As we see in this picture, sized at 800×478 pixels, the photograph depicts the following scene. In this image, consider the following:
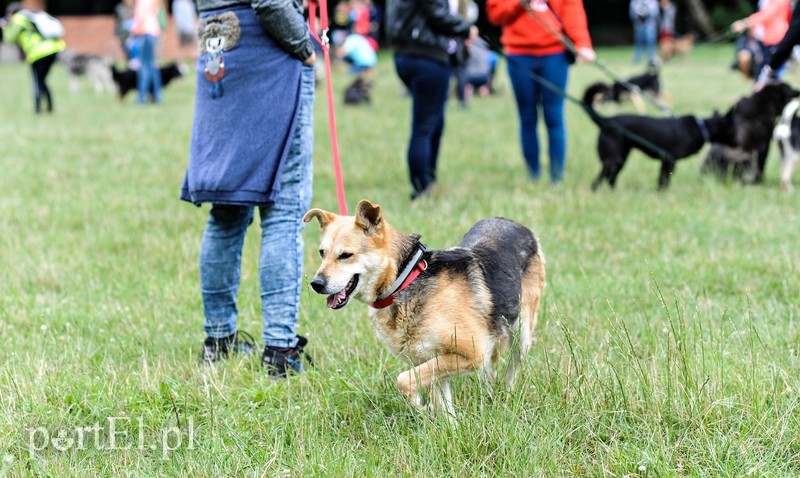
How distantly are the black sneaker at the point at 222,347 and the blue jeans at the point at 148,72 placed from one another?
1328 centimetres

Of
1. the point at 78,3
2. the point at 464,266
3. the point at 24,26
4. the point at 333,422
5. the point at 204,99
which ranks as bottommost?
the point at 333,422

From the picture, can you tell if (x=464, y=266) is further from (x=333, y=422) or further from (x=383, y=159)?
(x=383, y=159)

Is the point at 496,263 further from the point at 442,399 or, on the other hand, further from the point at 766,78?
the point at 766,78

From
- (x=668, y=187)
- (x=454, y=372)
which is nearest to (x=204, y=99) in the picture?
(x=454, y=372)

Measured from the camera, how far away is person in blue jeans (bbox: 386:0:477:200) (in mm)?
6340

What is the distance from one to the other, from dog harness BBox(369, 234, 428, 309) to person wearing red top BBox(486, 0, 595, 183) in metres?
4.15

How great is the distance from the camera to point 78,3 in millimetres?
40156

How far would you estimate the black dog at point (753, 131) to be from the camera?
7.75 metres

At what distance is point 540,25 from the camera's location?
278 inches

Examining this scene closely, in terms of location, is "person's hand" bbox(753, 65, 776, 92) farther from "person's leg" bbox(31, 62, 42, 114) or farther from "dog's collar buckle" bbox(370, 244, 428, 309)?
"person's leg" bbox(31, 62, 42, 114)

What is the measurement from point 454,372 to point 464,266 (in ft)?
1.46

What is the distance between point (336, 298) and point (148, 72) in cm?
1491

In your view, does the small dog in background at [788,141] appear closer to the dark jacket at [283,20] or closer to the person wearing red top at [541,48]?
the person wearing red top at [541,48]

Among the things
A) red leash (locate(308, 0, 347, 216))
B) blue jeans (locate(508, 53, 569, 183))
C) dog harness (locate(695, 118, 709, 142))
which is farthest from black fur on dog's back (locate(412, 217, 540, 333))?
dog harness (locate(695, 118, 709, 142))
